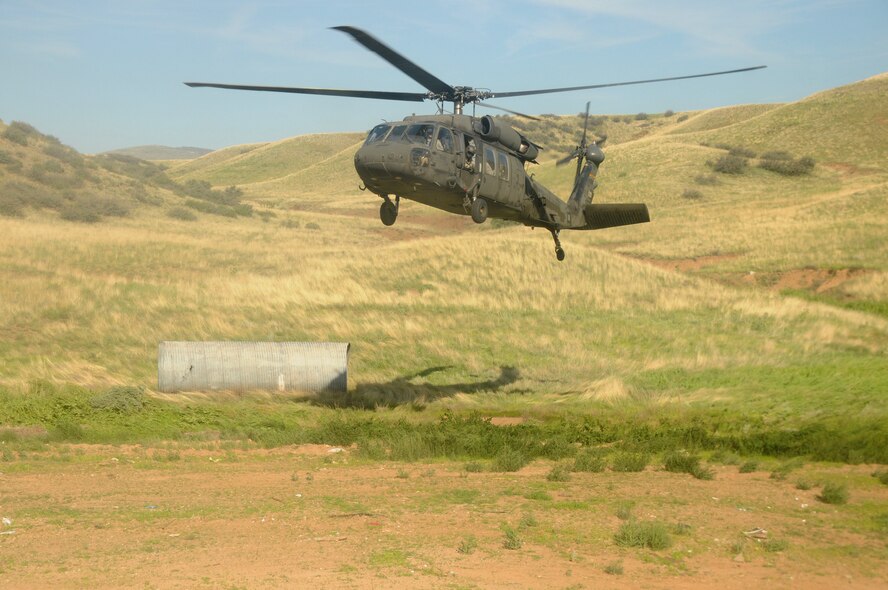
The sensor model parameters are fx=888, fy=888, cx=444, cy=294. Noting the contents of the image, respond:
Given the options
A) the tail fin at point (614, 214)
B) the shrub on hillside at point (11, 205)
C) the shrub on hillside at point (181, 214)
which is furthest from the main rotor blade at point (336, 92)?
the shrub on hillside at point (181, 214)

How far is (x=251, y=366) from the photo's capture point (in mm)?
22344

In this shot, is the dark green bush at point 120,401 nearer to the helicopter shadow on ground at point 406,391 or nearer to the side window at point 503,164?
the helicopter shadow on ground at point 406,391

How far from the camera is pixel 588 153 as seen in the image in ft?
76.1

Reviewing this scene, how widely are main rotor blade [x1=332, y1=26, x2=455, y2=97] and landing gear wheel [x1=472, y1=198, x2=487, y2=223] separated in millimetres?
2282

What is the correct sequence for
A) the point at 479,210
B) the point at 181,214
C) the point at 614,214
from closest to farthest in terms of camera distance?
1. the point at 479,210
2. the point at 614,214
3. the point at 181,214

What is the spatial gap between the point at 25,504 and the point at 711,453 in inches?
500

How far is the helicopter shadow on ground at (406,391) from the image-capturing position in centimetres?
2284

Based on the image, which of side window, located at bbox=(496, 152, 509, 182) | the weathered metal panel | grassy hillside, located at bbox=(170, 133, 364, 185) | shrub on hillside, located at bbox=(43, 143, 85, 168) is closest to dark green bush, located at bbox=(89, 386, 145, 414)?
the weathered metal panel

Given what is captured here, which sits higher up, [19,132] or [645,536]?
[19,132]

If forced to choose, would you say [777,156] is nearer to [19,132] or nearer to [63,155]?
[63,155]

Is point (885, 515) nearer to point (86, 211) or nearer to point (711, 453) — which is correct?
point (711, 453)

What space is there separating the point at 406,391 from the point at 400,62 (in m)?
10.6

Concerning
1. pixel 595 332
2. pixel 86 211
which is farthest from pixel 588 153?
pixel 86 211

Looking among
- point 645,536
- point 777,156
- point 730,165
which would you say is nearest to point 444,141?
point 645,536
